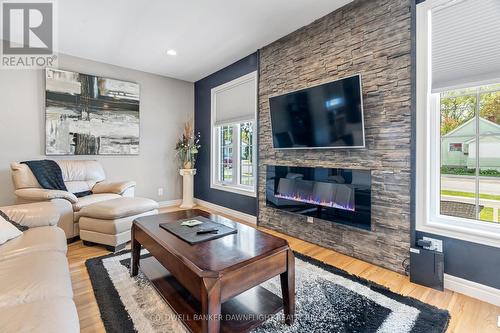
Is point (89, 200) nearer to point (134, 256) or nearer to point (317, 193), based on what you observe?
point (134, 256)

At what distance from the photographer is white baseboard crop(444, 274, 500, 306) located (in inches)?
68.2

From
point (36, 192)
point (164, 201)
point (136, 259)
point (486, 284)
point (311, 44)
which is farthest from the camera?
point (164, 201)

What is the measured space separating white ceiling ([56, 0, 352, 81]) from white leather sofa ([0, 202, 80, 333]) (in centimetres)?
218

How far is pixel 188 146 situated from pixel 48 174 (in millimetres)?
2195

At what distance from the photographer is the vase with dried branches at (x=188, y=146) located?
4750 mm

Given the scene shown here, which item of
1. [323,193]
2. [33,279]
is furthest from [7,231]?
[323,193]

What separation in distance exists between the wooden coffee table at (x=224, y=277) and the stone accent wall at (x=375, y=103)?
49.3 inches

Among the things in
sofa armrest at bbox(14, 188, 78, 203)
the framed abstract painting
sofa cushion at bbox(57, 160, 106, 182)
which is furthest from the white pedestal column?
sofa armrest at bbox(14, 188, 78, 203)

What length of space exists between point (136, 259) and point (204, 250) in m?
0.97

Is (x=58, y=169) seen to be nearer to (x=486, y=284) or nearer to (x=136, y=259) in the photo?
(x=136, y=259)

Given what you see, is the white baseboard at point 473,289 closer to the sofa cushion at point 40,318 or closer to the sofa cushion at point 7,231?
the sofa cushion at point 40,318

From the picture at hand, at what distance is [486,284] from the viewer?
5.80ft

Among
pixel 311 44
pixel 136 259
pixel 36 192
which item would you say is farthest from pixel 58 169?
pixel 311 44

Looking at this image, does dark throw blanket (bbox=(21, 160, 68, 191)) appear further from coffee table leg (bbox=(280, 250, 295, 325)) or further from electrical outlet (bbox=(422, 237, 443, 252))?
electrical outlet (bbox=(422, 237, 443, 252))
